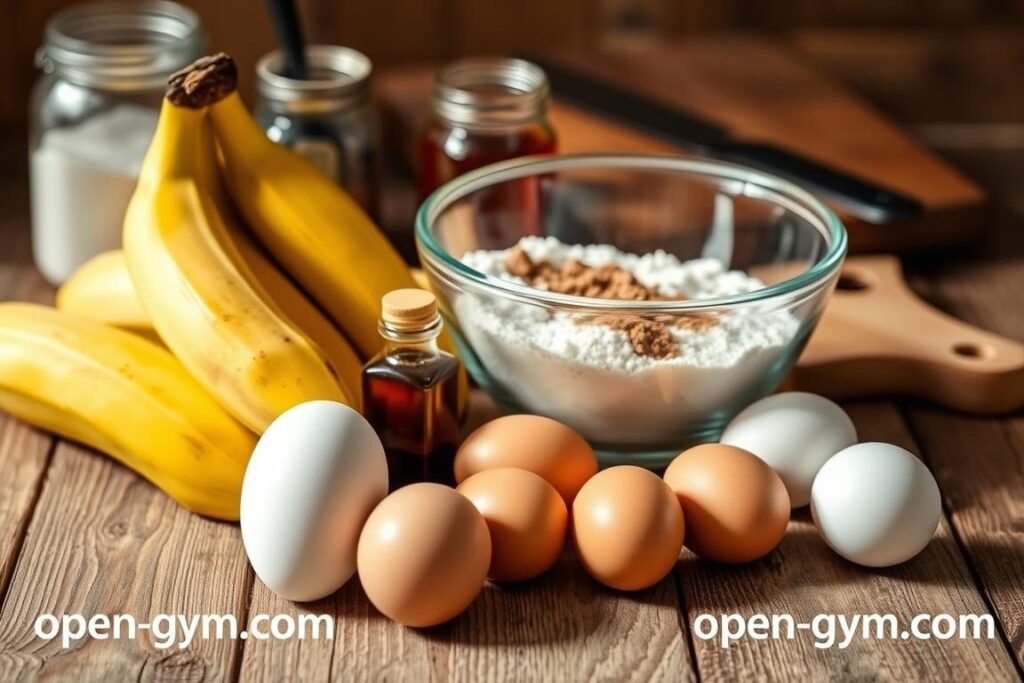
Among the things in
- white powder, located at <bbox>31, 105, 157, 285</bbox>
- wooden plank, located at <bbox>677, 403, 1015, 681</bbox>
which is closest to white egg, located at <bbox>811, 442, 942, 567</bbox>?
wooden plank, located at <bbox>677, 403, 1015, 681</bbox>

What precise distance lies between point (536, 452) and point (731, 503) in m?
0.15

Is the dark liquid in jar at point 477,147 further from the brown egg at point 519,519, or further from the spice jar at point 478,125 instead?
the brown egg at point 519,519

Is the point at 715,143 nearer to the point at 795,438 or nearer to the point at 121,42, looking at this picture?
the point at 795,438

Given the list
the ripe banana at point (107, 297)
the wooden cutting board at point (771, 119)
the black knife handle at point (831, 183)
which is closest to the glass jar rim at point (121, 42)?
the ripe banana at point (107, 297)

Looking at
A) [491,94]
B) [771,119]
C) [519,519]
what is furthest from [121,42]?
[519,519]

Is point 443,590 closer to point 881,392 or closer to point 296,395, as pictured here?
point 296,395

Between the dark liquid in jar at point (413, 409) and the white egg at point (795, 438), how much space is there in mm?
232

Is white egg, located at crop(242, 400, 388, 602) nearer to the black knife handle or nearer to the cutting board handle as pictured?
the cutting board handle

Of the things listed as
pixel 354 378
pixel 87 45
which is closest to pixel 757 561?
pixel 354 378

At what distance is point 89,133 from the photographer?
4.84 feet

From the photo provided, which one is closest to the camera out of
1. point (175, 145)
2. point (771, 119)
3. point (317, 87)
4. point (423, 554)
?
point (423, 554)

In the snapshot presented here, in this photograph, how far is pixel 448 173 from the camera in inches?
58.2

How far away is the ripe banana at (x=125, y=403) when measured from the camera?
1114 mm

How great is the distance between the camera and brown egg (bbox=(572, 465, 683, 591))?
3.25 feet
